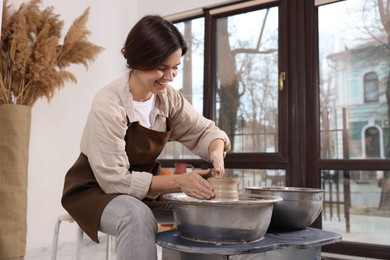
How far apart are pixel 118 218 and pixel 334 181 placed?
5.96 ft

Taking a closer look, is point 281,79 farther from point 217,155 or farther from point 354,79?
point 217,155

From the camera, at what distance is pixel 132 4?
3.52 meters

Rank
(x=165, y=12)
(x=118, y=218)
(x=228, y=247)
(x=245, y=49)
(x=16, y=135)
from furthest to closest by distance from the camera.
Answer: (x=165, y=12) → (x=245, y=49) → (x=16, y=135) → (x=118, y=218) → (x=228, y=247)

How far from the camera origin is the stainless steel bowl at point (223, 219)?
1.07m

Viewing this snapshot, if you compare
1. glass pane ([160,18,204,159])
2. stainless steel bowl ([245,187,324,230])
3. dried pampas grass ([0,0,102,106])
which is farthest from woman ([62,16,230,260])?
glass pane ([160,18,204,159])

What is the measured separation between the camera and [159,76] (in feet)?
4.83

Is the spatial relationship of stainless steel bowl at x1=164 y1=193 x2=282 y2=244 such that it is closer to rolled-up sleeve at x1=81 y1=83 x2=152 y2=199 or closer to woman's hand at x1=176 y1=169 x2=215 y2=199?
woman's hand at x1=176 y1=169 x2=215 y2=199

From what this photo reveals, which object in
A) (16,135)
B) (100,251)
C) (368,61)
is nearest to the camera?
(16,135)

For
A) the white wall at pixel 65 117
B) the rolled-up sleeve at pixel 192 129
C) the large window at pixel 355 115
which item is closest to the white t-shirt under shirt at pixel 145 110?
the rolled-up sleeve at pixel 192 129

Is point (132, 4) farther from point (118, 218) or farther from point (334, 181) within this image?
point (118, 218)

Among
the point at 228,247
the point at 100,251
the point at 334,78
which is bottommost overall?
the point at 100,251

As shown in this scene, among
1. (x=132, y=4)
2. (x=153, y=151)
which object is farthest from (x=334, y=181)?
(x=132, y=4)

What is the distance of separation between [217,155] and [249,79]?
1.54 metres

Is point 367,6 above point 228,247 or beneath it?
above
